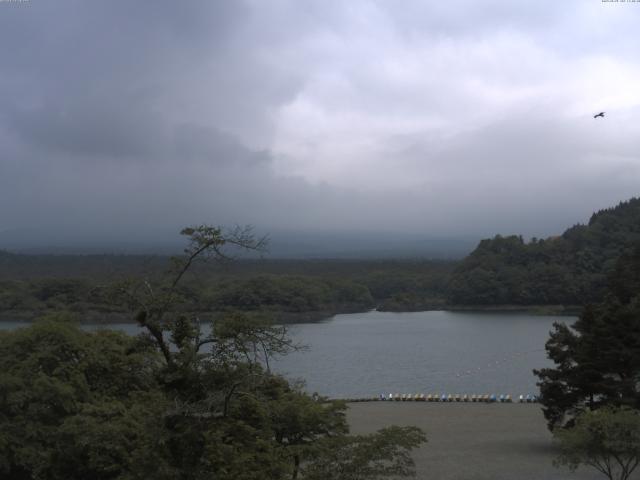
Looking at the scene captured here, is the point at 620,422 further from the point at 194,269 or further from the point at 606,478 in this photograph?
the point at 194,269

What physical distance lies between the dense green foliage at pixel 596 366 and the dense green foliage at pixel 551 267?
2190 inches

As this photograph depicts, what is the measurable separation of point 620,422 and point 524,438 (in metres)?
6.89

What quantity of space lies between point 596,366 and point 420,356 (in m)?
24.7

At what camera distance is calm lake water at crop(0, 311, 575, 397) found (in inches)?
1212

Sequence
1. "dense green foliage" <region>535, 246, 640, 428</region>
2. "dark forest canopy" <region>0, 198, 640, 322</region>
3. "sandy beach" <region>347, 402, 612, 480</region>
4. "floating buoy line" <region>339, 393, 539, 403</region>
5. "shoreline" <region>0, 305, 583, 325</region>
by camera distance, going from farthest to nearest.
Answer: "dark forest canopy" <region>0, 198, 640, 322</region> < "shoreline" <region>0, 305, 583, 325</region> < "floating buoy line" <region>339, 393, 539, 403</region> < "dense green foliage" <region>535, 246, 640, 428</region> < "sandy beach" <region>347, 402, 612, 480</region>

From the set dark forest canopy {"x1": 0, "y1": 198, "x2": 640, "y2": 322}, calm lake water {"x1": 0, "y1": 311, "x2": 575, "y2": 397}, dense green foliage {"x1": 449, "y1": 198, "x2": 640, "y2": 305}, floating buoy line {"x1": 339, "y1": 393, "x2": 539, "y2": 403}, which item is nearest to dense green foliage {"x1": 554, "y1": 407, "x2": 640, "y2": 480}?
calm lake water {"x1": 0, "y1": 311, "x2": 575, "y2": 397}

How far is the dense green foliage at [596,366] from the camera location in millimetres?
15672

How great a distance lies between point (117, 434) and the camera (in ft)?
28.1

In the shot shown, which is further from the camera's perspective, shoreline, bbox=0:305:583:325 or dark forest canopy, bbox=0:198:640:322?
dark forest canopy, bbox=0:198:640:322

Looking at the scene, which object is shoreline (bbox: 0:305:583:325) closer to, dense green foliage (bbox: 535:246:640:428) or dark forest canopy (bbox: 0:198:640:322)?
dark forest canopy (bbox: 0:198:640:322)

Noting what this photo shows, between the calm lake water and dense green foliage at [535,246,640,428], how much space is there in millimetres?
8356

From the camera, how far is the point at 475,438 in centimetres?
1836

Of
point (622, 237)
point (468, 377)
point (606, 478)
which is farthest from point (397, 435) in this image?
point (622, 237)

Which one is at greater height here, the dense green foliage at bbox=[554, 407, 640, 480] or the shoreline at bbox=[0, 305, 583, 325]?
the dense green foliage at bbox=[554, 407, 640, 480]
